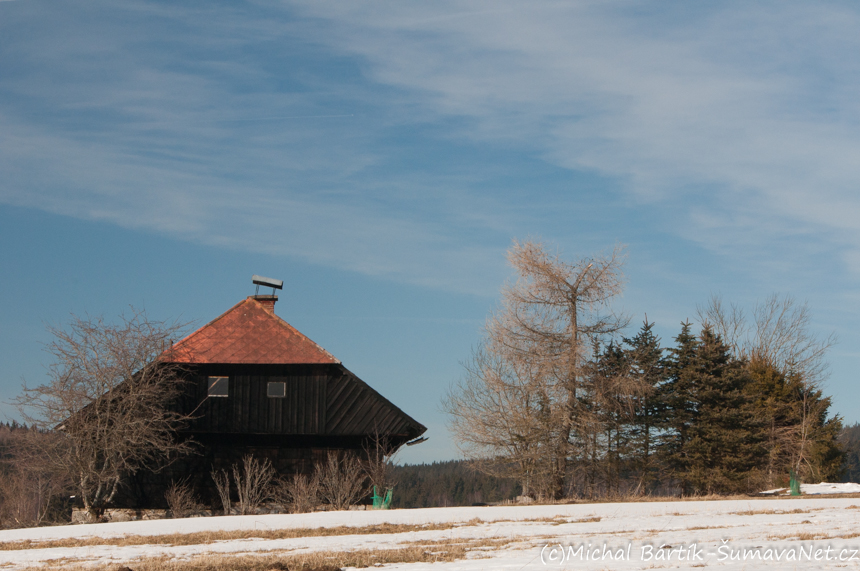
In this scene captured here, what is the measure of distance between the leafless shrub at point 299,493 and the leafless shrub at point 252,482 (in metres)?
0.46

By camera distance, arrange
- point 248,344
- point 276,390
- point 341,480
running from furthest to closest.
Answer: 1. point 248,344
2. point 276,390
3. point 341,480

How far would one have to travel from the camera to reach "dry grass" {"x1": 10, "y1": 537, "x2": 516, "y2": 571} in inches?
394

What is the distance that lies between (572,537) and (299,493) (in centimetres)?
1332

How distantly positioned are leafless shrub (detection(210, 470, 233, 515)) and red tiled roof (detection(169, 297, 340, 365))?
3855 mm

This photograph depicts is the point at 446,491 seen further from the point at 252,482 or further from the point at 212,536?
the point at 212,536

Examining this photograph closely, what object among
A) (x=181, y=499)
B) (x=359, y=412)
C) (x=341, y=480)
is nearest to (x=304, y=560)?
(x=341, y=480)

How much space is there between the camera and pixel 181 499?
25.1 meters

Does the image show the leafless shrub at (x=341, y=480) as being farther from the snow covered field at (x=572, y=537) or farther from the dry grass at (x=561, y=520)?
the dry grass at (x=561, y=520)

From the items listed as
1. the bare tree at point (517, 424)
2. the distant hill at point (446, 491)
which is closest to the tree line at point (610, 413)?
the bare tree at point (517, 424)

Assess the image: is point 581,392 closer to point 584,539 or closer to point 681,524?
point 681,524

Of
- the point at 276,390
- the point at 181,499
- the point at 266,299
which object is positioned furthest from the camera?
the point at 266,299

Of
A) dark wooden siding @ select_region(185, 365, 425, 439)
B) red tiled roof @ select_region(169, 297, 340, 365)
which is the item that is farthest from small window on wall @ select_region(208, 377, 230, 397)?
red tiled roof @ select_region(169, 297, 340, 365)

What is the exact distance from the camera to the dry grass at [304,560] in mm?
10008

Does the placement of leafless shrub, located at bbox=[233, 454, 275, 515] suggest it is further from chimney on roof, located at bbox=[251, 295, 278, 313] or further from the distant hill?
the distant hill
